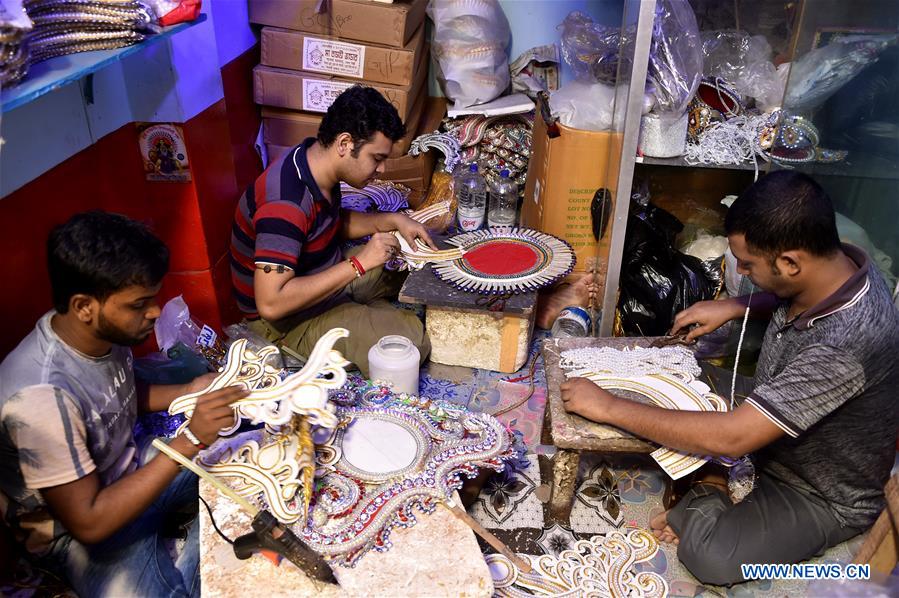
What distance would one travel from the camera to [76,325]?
1.85 m

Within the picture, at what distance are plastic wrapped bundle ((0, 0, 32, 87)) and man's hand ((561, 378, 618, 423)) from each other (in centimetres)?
192

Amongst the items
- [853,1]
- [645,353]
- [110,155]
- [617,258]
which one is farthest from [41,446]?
[853,1]

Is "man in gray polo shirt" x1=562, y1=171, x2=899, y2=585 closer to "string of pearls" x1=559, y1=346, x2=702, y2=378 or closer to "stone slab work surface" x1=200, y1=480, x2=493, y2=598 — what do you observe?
"string of pearls" x1=559, y1=346, x2=702, y2=378

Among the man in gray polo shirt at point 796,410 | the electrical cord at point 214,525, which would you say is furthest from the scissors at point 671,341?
the electrical cord at point 214,525

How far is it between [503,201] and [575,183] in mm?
1116

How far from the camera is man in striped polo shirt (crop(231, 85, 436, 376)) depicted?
2.79 meters

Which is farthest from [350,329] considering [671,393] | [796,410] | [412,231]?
[796,410]

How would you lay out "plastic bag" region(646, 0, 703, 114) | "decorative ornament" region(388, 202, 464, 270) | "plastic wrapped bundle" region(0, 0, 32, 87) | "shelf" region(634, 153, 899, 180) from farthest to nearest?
"decorative ornament" region(388, 202, 464, 270), "plastic bag" region(646, 0, 703, 114), "shelf" region(634, 153, 899, 180), "plastic wrapped bundle" region(0, 0, 32, 87)

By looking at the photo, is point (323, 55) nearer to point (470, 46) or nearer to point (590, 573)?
point (470, 46)

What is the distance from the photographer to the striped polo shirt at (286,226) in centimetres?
276

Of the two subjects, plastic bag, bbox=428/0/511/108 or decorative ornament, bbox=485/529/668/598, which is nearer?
decorative ornament, bbox=485/529/668/598

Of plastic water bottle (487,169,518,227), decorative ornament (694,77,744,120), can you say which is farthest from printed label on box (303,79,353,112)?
decorative ornament (694,77,744,120)

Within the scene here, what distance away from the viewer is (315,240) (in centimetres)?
306

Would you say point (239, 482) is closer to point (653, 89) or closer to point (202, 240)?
point (202, 240)
